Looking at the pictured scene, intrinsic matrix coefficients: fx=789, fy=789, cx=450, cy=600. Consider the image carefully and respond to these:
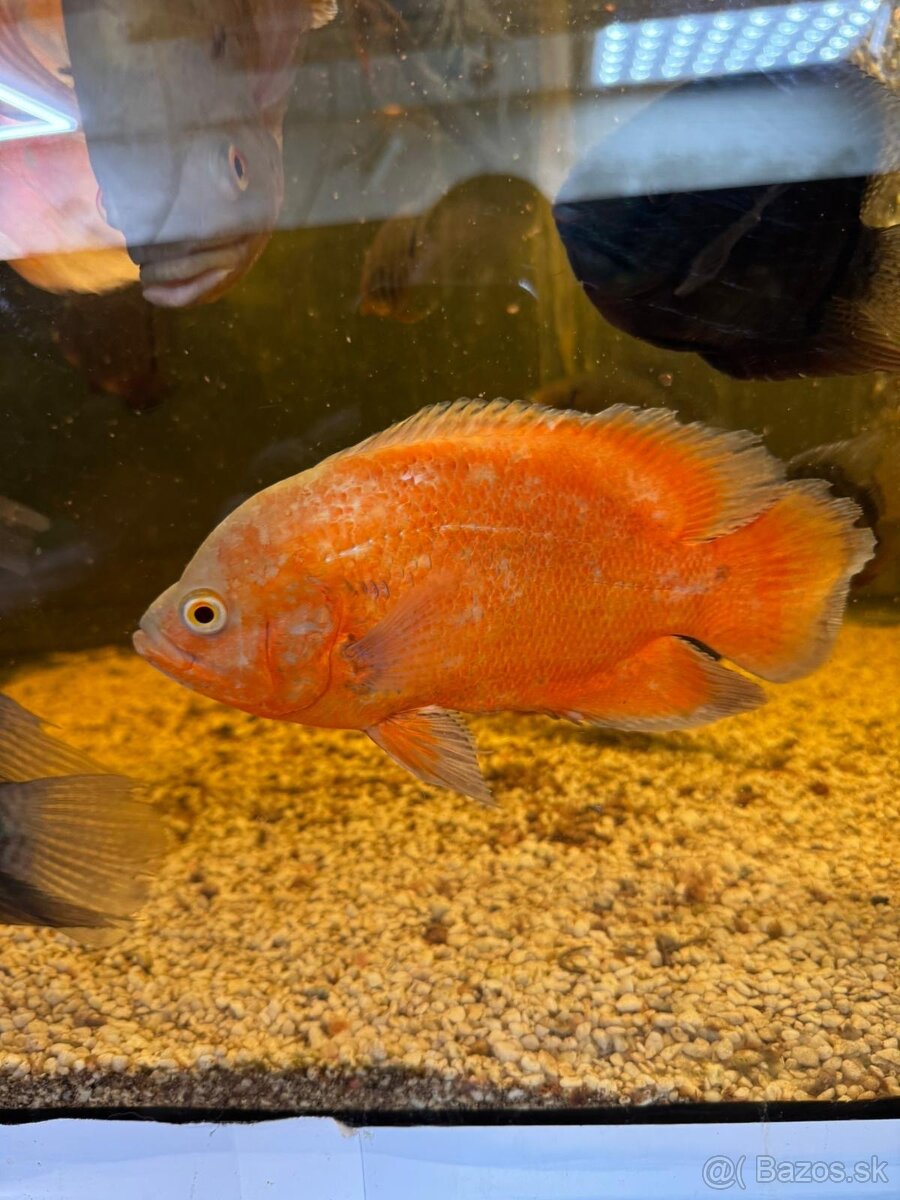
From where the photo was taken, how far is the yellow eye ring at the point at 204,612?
119cm

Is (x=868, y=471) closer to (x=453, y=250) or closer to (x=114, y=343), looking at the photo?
(x=453, y=250)

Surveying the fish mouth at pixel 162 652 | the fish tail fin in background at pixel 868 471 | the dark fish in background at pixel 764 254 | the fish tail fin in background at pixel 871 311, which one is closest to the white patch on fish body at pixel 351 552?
the fish mouth at pixel 162 652

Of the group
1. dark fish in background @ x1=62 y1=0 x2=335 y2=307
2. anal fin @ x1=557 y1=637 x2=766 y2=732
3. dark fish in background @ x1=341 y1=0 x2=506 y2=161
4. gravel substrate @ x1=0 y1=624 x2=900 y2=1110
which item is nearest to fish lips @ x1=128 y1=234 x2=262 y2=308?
dark fish in background @ x1=62 y1=0 x2=335 y2=307

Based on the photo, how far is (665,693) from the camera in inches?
56.4

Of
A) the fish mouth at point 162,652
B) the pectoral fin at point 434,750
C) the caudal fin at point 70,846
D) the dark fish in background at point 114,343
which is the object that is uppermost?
the dark fish in background at point 114,343

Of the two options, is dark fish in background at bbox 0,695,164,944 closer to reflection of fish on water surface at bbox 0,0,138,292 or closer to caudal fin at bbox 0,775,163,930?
caudal fin at bbox 0,775,163,930

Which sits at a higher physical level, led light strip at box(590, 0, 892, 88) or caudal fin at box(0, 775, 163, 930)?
led light strip at box(590, 0, 892, 88)

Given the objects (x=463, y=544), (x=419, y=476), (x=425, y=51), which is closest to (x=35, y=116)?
(x=425, y=51)

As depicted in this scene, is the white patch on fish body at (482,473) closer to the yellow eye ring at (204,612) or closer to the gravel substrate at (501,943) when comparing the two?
the yellow eye ring at (204,612)

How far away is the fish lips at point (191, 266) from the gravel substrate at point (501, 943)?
4.57 ft

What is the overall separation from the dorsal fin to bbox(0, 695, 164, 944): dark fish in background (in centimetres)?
99

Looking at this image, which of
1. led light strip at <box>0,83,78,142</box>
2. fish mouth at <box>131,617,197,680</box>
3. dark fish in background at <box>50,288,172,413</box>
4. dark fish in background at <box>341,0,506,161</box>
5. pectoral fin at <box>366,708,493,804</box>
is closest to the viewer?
fish mouth at <box>131,617,197,680</box>

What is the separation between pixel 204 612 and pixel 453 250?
4.77 feet

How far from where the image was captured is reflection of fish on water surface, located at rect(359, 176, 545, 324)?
217 cm
